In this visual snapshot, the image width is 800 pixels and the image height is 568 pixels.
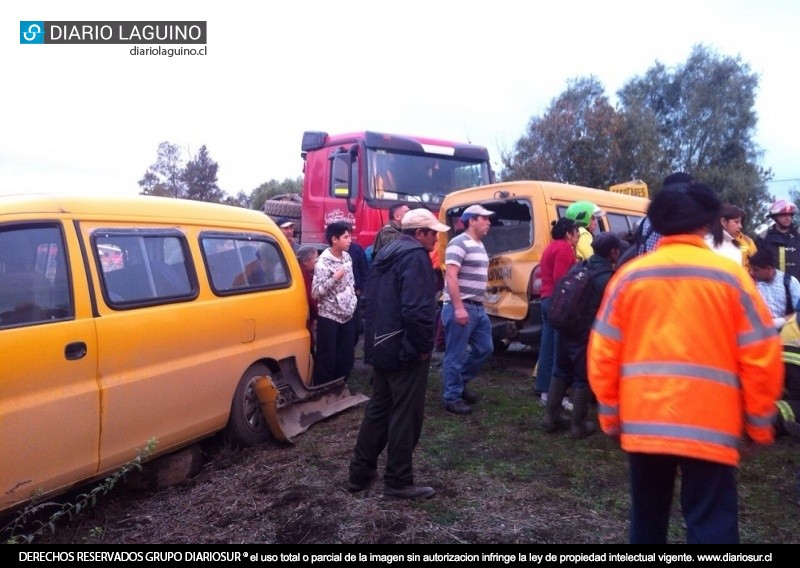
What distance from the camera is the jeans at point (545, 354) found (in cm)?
629

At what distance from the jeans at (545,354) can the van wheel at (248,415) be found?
259 cm

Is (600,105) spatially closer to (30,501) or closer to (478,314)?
(478,314)

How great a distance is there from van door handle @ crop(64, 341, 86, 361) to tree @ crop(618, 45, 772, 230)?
77.5ft

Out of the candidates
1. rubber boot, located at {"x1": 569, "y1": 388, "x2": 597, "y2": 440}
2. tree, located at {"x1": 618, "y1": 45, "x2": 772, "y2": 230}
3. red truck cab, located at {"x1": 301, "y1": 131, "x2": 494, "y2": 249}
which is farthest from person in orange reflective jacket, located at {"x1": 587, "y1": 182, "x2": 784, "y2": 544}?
tree, located at {"x1": 618, "y1": 45, "x2": 772, "y2": 230}

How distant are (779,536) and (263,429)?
3.57 m

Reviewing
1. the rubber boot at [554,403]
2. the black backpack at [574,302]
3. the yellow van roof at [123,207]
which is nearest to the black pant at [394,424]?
the black backpack at [574,302]

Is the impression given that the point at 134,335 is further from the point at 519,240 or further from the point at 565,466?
the point at 519,240

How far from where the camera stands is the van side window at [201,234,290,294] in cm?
505

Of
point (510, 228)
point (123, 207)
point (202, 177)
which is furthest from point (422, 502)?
point (202, 177)

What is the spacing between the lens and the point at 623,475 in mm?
4613

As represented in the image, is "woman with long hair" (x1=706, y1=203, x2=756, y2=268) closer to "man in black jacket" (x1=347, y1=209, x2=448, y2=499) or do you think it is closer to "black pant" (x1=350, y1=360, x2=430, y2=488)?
"man in black jacket" (x1=347, y1=209, x2=448, y2=499)

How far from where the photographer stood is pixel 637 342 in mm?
2670

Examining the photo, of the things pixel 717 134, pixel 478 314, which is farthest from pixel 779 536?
pixel 717 134
